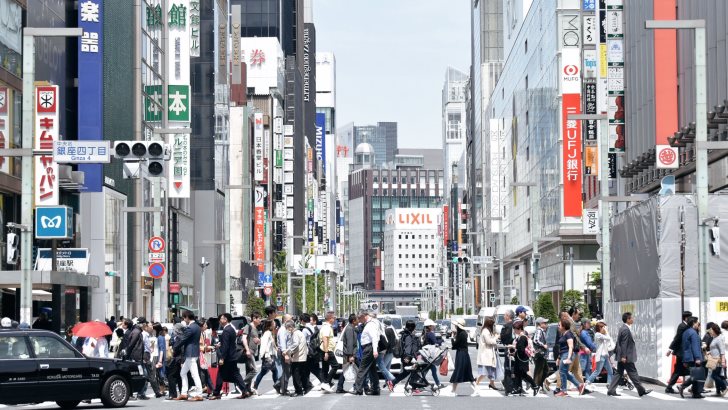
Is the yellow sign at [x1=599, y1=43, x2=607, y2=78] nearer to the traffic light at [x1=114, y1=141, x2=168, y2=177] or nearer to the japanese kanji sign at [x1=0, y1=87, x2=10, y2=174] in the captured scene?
the japanese kanji sign at [x1=0, y1=87, x2=10, y2=174]

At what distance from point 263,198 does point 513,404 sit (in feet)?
290

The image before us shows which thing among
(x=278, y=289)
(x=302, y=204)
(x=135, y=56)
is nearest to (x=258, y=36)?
(x=302, y=204)

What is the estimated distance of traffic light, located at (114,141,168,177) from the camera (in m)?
29.4

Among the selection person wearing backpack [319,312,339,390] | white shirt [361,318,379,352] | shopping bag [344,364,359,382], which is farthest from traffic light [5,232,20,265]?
white shirt [361,318,379,352]

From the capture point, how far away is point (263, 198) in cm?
11294

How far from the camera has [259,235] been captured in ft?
366

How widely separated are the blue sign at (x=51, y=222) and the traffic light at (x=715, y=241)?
20016 mm

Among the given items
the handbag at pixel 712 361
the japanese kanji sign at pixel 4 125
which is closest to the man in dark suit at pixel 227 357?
the handbag at pixel 712 361

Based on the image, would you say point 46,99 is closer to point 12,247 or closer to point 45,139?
point 45,139

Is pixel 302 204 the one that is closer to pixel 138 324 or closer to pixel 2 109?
pixel 2 109

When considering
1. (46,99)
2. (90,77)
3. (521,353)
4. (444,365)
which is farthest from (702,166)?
(90,77)

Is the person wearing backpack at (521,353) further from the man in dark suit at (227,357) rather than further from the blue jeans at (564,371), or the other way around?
the man in dark suit at (227,357)

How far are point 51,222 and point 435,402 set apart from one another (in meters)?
19.6

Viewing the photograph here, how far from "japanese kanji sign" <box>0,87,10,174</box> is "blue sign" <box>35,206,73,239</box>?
8.83 ft
